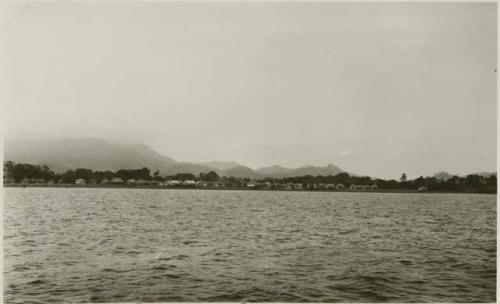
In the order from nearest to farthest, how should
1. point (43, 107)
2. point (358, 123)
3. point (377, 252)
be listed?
point (43, 107) → point (358, 123) → point (377, 252)

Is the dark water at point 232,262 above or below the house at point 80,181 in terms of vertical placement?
below

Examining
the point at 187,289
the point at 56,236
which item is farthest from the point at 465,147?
the point at 56,236

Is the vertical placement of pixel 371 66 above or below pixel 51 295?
above

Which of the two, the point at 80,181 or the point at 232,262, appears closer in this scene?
the point at 232,262

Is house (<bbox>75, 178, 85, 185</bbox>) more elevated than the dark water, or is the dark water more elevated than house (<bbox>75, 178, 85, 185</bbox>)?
house (<bbox>75, 178, 85, 185</bbox>)

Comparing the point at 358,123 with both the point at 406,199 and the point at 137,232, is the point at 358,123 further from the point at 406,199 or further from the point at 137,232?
the point at 406,199

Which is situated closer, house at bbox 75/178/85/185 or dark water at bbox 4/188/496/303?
dark water at bbox 4/188/496/303

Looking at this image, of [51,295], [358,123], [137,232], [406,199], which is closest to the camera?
[51,295]

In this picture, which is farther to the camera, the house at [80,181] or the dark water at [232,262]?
the house at [80,181]


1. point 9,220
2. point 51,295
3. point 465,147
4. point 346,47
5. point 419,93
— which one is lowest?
point 51,295

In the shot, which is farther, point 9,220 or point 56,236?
point 56,236
